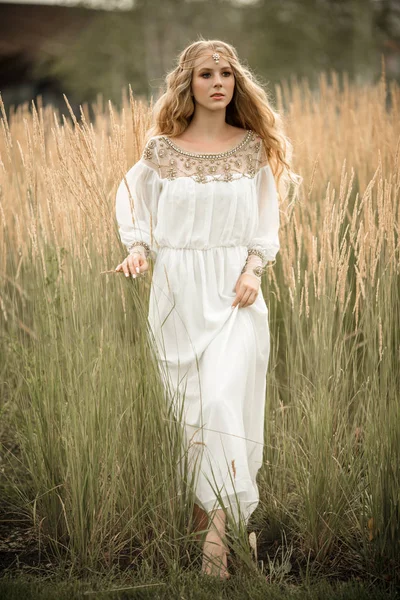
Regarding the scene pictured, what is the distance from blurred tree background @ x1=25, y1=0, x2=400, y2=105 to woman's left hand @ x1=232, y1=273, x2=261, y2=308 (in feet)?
45.3

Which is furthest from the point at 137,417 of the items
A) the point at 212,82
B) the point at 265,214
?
the point at 212,82

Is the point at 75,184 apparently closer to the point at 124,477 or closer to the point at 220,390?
the point at 220,390

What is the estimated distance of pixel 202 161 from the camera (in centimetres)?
261

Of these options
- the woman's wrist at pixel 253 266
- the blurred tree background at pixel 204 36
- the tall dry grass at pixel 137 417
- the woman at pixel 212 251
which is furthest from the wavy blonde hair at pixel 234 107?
the blurred tree background at pixel 204 36

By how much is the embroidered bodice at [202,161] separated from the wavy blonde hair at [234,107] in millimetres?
79

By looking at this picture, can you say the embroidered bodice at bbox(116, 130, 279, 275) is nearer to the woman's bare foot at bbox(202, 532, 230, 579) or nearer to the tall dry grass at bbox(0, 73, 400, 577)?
the tall dry grass at bbox(0, 73, 400, 577)

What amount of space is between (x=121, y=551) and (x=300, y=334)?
3.39 feet

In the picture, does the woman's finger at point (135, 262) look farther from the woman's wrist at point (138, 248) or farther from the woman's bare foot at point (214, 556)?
the woman's bare foot at point (214, 556)

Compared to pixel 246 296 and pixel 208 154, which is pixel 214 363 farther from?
pixel 208 154

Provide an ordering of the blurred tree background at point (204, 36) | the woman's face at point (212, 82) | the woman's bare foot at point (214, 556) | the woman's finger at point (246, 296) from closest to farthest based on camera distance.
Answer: the woman's bare foot at point (214, 556), the woman's finger at point (246, 296), the woman's face at point (212, 82), the blurred tree background at point (204, 36)

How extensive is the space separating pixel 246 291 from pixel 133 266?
0.40 meters

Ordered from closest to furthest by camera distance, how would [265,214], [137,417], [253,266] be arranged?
1. [137,417]
2. [253,266]
3. [265,214]

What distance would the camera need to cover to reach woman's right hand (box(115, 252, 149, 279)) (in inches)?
95.0

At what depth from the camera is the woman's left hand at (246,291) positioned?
2508 millimetres
